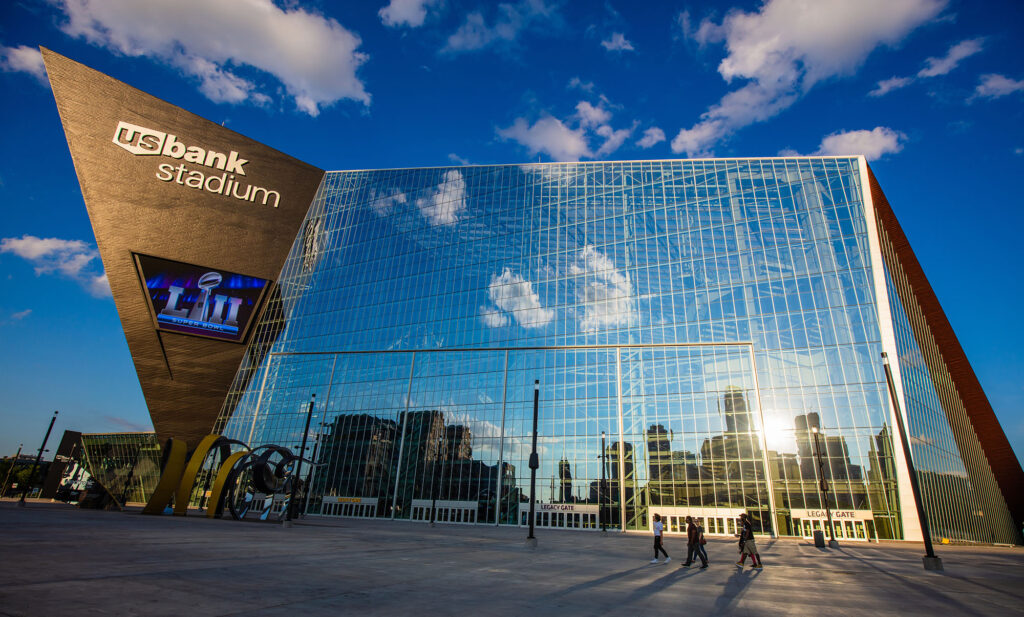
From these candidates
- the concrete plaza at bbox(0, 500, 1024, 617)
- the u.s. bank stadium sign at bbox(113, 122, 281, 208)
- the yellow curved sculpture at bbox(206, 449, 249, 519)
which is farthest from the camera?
the u.s. bank stadium sign at bbox(113, 122, 281, 208)

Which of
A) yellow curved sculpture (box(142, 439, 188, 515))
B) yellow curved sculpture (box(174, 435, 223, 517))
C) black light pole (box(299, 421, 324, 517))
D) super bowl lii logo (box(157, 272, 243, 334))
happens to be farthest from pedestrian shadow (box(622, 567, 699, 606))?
super bowl lii logo (box(157, 272, 243, 334))

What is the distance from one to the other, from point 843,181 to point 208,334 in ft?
230

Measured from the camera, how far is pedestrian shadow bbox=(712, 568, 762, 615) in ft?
30.4

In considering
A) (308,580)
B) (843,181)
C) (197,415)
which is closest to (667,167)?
(843,181)

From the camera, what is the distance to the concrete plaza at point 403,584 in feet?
23.5

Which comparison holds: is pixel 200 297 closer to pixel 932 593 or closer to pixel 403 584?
pixel 403 584

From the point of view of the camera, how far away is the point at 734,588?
11836 millimetres

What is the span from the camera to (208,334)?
59312mm

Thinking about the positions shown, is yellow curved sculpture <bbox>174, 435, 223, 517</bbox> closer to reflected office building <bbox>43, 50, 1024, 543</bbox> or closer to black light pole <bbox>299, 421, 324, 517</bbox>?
reflected office building <bbox>43, 50, 1024, 543</bbox>

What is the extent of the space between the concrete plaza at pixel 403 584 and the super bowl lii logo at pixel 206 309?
44.5 meters

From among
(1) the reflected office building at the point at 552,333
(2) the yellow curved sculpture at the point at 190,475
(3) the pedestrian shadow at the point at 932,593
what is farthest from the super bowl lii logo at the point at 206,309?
(3) the pedestrian shadow at the point at 932,593

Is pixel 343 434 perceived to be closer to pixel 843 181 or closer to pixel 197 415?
pixel 197 415

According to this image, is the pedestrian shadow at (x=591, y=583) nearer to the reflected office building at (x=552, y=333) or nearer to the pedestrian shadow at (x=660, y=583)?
the pedestrian shadow at (x=660, y=583)

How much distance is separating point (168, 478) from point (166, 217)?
36.3 metres
